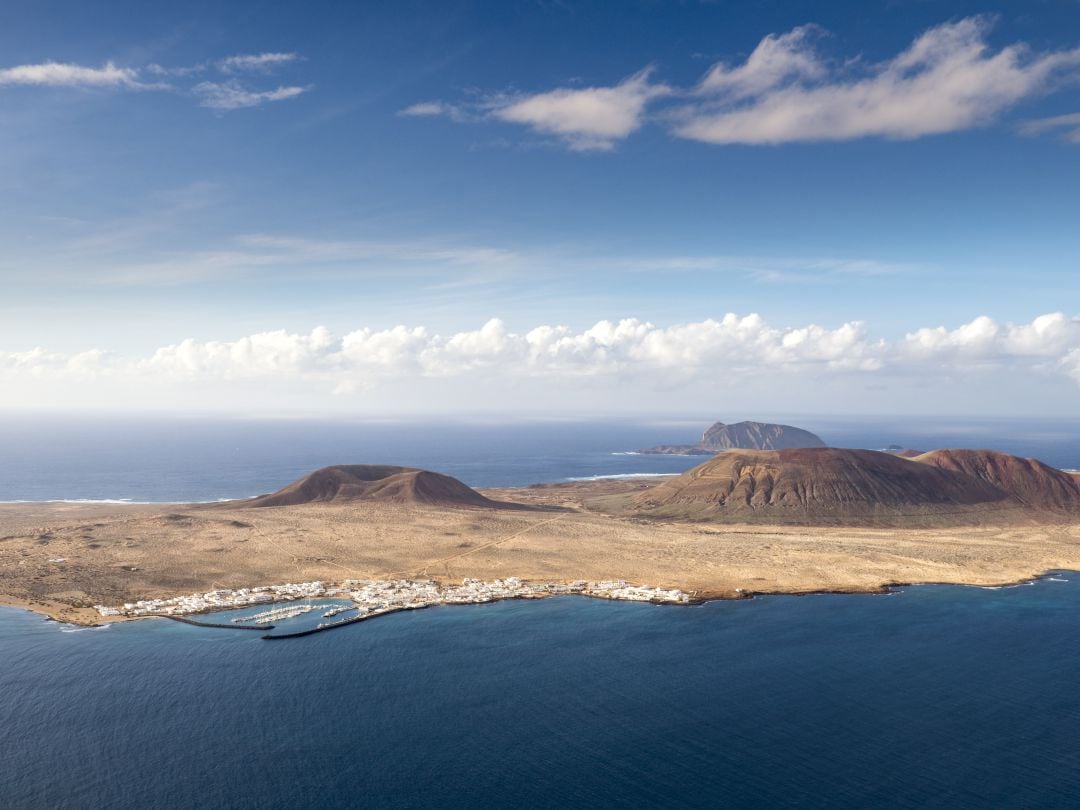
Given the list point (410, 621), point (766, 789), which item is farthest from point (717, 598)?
point (766, 789)

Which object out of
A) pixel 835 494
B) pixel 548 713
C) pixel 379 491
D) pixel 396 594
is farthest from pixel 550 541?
pixel 835 494

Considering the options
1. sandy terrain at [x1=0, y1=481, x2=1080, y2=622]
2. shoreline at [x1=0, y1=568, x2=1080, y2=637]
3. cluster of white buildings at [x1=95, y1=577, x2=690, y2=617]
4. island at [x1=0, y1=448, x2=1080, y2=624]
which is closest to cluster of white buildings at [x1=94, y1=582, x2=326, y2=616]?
cluster of white buildings at [x1=95, y1=577, x2=690, y2=617]

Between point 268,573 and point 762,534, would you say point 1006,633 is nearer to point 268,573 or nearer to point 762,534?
point 762,534

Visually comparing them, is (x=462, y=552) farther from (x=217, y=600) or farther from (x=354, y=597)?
(x=217, y=600)

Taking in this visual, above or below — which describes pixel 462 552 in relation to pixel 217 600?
above

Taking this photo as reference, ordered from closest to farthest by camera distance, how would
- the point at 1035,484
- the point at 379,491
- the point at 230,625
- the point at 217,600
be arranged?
the point at 230,625 → the point at 217,600 → the point at 379,491 → the point at 1035,484

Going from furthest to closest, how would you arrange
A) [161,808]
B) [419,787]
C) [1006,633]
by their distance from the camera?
[1006,633] < [419,787] < [161,808]

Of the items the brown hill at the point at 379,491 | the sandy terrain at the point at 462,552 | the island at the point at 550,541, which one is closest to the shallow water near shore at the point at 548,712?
the island at the point at 550,541
